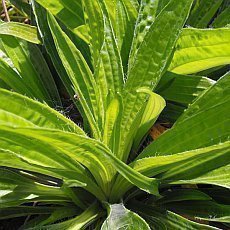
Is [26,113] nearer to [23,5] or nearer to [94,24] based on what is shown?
[94,24]

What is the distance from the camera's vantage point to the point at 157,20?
1.07 m

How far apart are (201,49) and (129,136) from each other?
0.85 ft

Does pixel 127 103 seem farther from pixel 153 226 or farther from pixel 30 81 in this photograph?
pixel 30 81

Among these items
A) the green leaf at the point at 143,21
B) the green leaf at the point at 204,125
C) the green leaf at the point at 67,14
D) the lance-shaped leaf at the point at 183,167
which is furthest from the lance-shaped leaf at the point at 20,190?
the green leaf at the point at 67,14

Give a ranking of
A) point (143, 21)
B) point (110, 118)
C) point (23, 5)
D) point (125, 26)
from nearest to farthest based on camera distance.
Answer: point (110, 118), point (143, 21), point (125, 26), point (23, 5)

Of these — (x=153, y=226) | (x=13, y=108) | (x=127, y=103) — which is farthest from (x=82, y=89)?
Result: (x=153, y=226)

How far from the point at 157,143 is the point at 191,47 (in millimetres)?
239

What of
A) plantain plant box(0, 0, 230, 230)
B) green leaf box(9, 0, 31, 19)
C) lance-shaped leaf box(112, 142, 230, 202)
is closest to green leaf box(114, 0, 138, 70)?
plantain plant box(0, 0, 230, 230)

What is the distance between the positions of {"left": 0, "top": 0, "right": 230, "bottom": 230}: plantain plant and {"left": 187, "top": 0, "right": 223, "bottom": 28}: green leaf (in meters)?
0.25

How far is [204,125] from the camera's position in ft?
3.61

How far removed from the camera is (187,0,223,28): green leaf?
1505 mm

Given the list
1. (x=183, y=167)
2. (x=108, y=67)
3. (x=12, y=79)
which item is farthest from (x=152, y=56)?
(x=12, y=79)

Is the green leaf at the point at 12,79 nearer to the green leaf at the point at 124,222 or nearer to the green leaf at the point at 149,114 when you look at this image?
the green leaf at the point at 149,114

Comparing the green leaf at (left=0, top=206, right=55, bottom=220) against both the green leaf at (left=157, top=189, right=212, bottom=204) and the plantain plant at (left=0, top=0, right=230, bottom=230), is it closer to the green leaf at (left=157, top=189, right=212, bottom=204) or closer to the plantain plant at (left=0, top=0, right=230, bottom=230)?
the plantain plant at (left=0, top=0, right=230, bottom=230)
